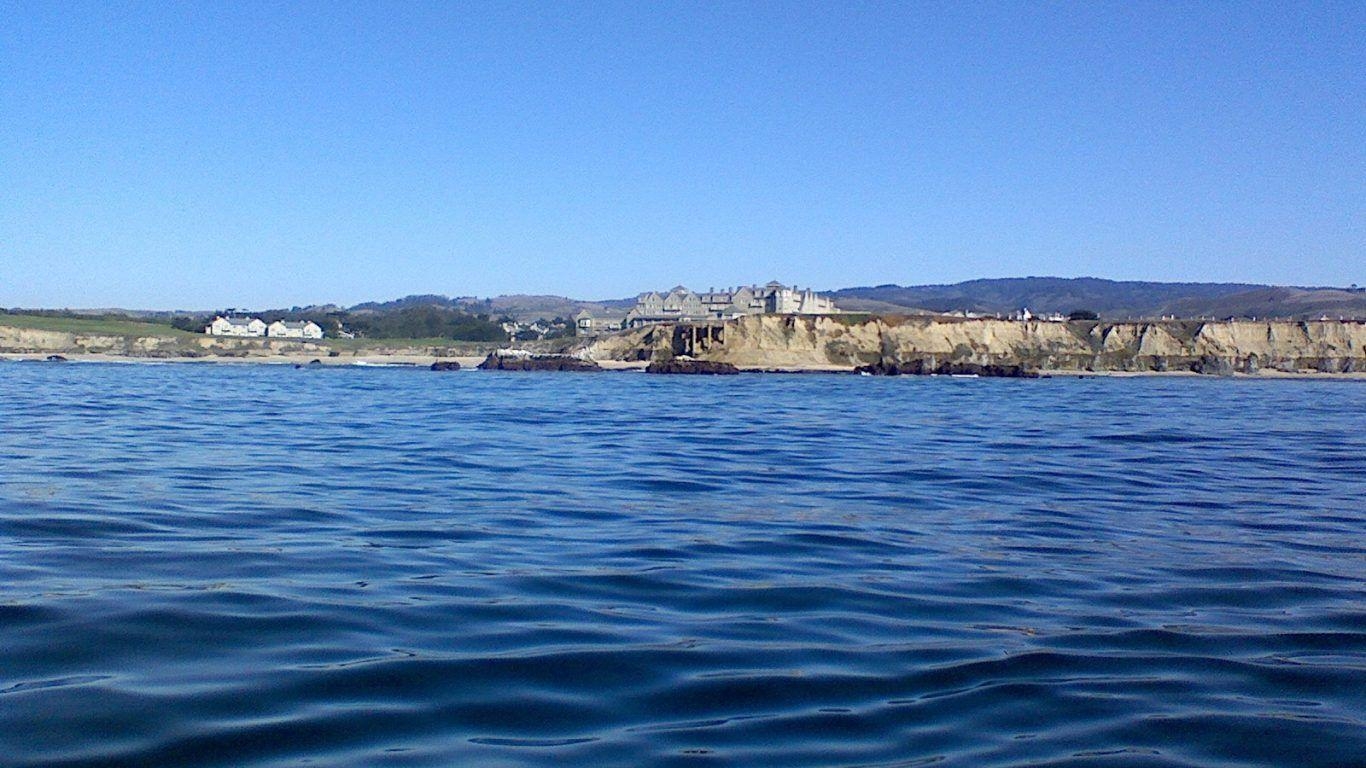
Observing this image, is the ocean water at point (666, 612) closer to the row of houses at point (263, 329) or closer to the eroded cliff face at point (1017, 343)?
the eroded cliff face at point (1017, 343)

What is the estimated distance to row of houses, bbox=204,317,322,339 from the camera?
119688 mm

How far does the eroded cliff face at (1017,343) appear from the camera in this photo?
86.6 meters

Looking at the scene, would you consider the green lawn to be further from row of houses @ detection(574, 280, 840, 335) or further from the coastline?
row of houses @ detection(574, 280, 840, 335)

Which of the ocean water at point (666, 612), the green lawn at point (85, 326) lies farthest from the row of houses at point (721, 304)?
the ocean water at point (666, 612)

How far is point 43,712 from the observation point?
4.87 meters

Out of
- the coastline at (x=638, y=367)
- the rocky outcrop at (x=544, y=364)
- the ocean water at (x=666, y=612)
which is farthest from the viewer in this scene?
the rocky outcrop at (x=544, y=364)

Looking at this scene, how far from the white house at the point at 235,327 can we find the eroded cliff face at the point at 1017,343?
4776cm

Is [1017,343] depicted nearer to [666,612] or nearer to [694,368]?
[694,368]

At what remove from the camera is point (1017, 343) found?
9225cm

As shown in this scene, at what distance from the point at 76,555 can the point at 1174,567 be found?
26.1 feet

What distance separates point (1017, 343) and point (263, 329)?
78974 mm

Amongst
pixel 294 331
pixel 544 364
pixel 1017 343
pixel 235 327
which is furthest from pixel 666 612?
pixel 294 331

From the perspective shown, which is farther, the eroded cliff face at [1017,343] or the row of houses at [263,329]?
the row of houses at [263,329]

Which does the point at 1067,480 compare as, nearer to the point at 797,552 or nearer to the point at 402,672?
the point at 797,552
